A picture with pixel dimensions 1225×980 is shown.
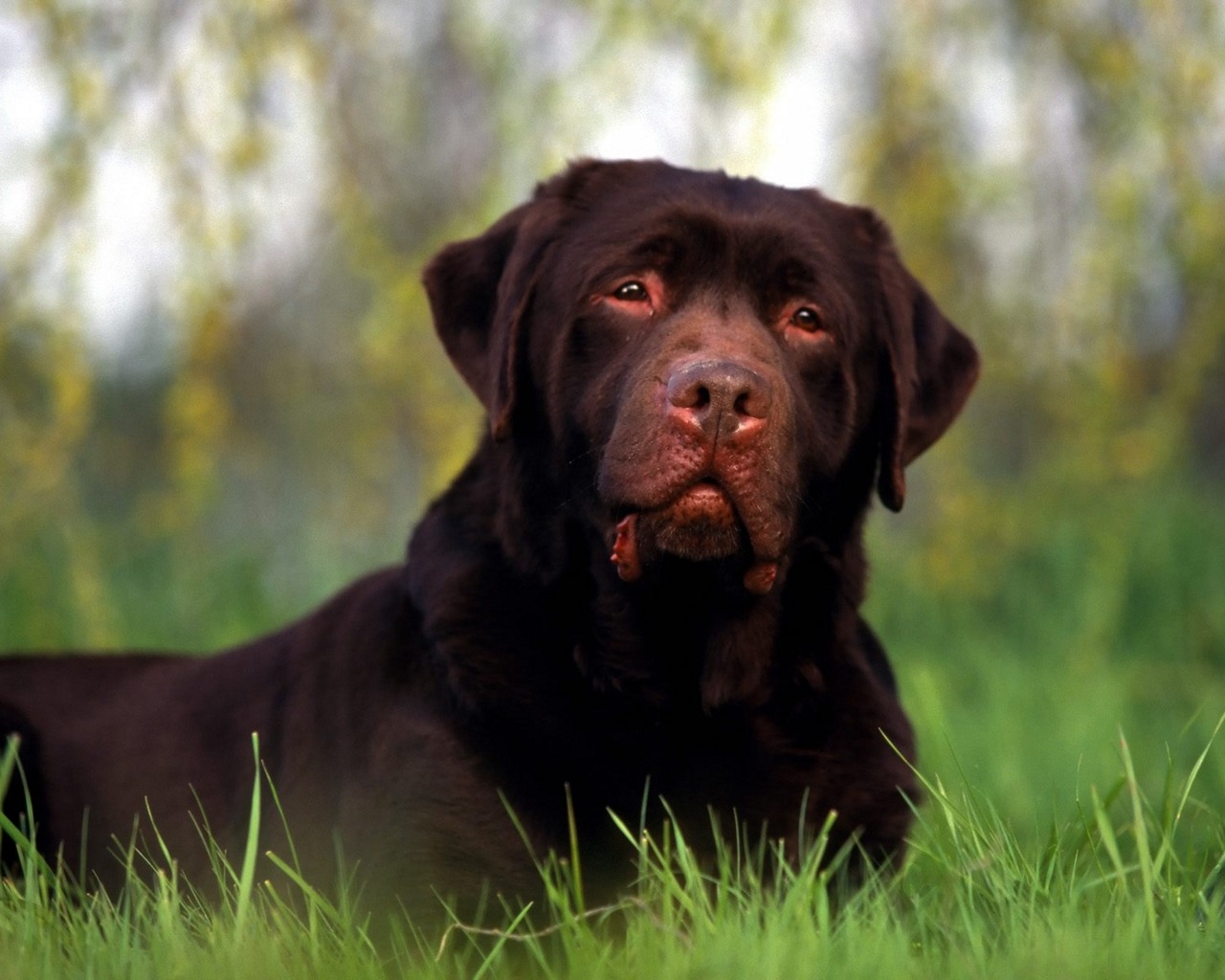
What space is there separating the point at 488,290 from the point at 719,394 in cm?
81

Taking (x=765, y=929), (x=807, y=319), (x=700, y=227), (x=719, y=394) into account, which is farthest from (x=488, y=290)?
(x=765, y=929)

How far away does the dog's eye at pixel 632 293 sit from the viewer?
125 inches

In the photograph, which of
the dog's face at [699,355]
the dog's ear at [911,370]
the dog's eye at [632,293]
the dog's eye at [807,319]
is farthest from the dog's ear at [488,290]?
the dog's ear at [911,370]

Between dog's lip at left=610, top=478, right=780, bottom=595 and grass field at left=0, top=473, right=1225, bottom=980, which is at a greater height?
dog's lip at left=610, top=478, right=780, bottom=595

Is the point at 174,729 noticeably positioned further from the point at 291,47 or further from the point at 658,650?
the point at 291,47

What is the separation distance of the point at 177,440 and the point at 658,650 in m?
3.55

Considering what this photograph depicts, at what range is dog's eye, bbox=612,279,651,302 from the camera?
10.4 ft

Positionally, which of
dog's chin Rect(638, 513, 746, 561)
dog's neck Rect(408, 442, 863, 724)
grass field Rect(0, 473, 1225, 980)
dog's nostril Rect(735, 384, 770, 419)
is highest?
dog's nostril Rect(735, 384, 770, 419)

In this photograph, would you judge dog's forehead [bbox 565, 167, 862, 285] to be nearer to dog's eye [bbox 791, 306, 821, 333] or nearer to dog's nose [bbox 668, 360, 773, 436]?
dog's eye [bbox 791, 306, 821, 333]

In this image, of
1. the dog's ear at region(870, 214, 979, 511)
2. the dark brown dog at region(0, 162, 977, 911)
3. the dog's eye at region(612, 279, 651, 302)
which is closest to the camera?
the dark brown dog at region(0, 162, 977, 911)

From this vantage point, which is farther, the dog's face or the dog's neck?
the dog's neck

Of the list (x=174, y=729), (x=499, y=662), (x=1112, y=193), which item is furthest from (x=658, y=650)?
(x=1112, y=193)

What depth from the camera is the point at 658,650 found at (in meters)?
3.10

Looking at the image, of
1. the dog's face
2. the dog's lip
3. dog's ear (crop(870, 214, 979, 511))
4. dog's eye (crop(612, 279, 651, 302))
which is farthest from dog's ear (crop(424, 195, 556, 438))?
dog's ear (crop(870, 214, 979, 511))
